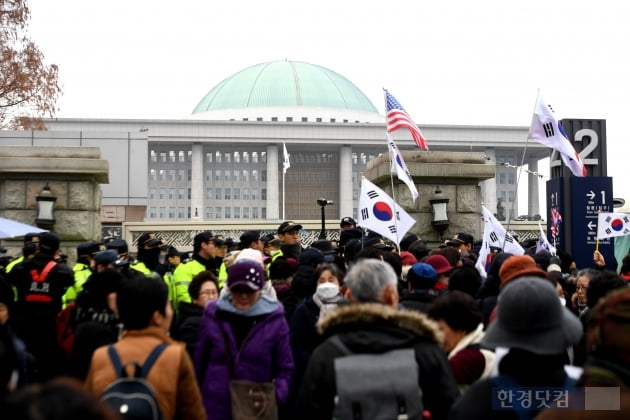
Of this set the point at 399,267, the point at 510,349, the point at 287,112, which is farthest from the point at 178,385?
the point at 287,112

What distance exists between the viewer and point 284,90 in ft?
368

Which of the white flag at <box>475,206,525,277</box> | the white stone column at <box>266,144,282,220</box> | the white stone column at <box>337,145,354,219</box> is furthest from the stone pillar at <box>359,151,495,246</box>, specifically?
the white stone column at <box>266,144,282,220</box>

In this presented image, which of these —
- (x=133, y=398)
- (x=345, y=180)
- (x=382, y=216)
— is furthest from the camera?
(x=345, y=180)

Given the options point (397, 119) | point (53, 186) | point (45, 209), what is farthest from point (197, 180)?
point (397, 119)

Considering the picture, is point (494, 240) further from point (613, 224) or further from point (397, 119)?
point (397, 119)

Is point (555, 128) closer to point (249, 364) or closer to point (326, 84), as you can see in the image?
point (249, 364)

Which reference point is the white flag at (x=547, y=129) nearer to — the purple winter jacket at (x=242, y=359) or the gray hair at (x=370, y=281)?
the purple winter jacket at (x=242, y=359)

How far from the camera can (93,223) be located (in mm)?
15180

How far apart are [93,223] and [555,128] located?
8590 millimetres

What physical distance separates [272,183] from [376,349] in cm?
9147

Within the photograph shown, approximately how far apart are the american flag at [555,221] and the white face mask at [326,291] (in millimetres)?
8652

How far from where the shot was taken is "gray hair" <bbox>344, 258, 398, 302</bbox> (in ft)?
12.5

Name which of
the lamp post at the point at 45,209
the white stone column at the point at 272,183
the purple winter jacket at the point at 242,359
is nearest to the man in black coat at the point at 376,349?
the purple winter jacket at the point at 242,359

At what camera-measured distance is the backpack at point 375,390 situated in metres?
3.38
